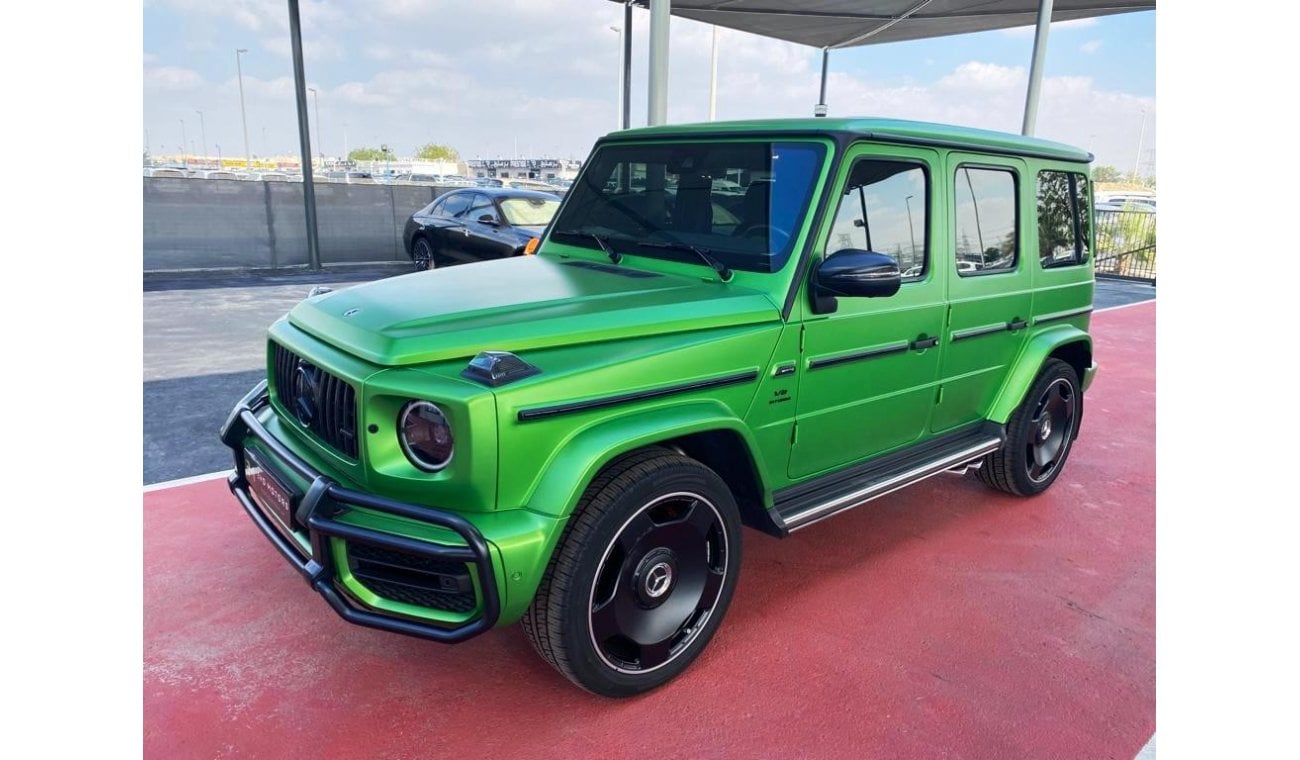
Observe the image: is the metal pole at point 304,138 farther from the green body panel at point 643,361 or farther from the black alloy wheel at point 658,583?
the black alloy wheel at point 658,583

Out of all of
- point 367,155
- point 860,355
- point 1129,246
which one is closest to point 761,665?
point 860,355

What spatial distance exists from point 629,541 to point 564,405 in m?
0.56

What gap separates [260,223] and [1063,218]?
536 inches

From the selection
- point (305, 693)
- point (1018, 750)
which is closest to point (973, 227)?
point (1018, 750)

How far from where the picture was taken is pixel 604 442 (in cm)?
248

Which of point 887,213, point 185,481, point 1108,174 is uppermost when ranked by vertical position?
point 1108,174

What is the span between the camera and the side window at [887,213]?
10.7 ft

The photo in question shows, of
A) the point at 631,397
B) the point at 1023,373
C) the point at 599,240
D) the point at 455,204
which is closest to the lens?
the point at 631,397

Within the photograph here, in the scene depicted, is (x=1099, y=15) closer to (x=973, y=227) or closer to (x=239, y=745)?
(x=973, y=227)

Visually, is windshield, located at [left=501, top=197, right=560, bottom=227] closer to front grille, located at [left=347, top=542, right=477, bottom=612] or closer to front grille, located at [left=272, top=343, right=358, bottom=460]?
front grille, located at [left=272, top=343, right=358, bottom=460]

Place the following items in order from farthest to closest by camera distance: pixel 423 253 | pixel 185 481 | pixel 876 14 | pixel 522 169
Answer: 1. pixel 522 169
2. pixel 876 14
3. pixel 423 253
4. pixel 185 481

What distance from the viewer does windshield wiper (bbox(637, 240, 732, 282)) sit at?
126 inches

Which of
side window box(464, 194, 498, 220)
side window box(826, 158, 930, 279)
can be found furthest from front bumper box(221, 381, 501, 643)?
side window box(464, 194, 498, 220)

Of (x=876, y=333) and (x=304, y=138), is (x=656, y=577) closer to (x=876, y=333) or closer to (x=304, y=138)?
(x=876, y=333)
